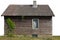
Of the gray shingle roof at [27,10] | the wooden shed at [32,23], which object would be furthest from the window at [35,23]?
the gray shingle roof at [27,10]

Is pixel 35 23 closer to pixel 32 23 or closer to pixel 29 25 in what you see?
pixel 32 23

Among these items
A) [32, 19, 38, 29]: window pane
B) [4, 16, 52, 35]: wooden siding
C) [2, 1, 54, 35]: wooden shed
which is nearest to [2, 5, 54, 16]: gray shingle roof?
[2, 1, 54, 35]: wooden shed

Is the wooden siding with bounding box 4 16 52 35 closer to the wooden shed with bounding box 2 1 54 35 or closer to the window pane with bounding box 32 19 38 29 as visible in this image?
the wooden shed with bounding box 2 1 54 35

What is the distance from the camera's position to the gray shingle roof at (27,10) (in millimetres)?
33375

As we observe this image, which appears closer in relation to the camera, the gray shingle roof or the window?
the window

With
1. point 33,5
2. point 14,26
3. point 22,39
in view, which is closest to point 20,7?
point 33,5

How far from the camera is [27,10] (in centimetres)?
3528

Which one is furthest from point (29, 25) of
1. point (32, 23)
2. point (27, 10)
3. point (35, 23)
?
point (27, 10)

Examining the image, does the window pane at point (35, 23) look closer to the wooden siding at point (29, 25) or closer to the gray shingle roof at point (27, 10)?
the wooden siding at point (29, 25)

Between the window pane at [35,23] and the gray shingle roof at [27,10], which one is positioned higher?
the gray shingle roof at [27,10]

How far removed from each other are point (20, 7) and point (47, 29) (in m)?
6.65

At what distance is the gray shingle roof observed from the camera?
109 ft

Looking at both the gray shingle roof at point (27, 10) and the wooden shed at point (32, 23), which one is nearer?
the wooden shed at point (32, 23)

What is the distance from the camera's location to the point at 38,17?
32.9 metres
